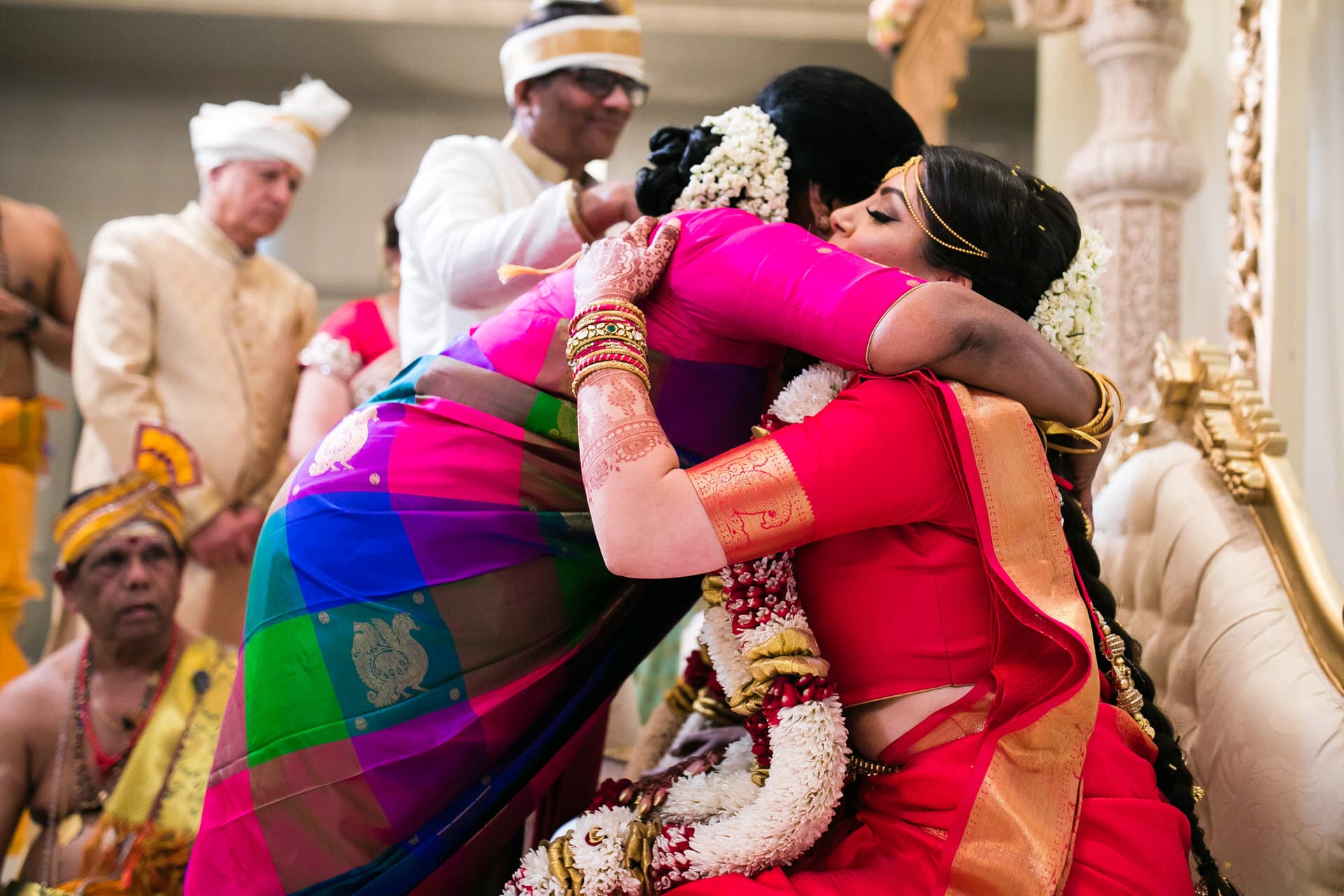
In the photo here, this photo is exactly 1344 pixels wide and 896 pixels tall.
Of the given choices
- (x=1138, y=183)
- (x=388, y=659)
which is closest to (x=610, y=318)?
(x=388, y=659)

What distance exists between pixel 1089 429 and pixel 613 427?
0.58 metres

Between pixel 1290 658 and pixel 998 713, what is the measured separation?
579 mm

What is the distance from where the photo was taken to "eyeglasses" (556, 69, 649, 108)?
229 centimetres

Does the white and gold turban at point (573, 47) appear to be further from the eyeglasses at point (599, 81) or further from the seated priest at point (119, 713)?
the seated priest at point (119, 713)

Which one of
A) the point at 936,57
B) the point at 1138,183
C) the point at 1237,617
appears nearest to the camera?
the point at 1237,617

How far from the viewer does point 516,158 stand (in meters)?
2.36

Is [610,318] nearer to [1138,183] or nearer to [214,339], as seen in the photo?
[1138,183]

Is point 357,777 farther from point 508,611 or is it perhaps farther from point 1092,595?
point 1092,595

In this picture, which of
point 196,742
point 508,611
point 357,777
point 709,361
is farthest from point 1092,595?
point 196,742

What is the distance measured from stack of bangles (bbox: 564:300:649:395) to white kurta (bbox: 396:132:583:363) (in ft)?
2.03

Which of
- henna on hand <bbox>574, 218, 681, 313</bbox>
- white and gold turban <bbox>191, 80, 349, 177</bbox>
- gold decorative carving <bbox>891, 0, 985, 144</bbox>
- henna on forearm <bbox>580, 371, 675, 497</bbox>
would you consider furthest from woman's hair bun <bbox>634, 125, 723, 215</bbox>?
gold decorative carving <bbox>891, 0, 985, 144</bbox>

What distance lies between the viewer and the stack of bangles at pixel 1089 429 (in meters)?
1.38

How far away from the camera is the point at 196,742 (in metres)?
2.62

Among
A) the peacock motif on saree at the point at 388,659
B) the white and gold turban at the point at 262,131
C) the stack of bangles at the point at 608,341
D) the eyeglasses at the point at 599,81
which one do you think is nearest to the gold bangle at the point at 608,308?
the stack of bangles at the point at 608,341
